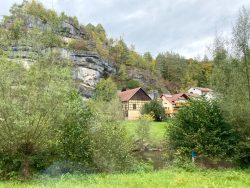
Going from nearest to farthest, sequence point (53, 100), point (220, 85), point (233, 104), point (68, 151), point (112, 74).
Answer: point (53, 100) → point (68, 151) → point (233, 104) → point (220, 85) → point (112, 74)

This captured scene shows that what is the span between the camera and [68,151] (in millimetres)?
15742

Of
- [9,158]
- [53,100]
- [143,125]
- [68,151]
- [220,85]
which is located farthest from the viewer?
[143,125]

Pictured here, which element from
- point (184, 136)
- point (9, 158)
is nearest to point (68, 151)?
point (9, 158)

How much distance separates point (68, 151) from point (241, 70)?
9.74 metres

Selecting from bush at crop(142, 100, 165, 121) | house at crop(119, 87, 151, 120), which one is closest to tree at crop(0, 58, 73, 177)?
bush at crop(142, 100, 165, 121)

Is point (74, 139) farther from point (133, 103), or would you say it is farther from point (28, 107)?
point (133, 103)

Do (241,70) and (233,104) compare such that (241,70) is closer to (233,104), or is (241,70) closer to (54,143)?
(233,104)

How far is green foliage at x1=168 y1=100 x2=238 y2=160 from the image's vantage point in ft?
58.7

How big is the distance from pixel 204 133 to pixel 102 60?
6769cm

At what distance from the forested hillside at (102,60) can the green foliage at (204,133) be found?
165ft

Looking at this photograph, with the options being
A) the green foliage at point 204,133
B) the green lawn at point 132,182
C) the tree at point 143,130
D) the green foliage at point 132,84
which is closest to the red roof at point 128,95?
the green foliage at point 132,84

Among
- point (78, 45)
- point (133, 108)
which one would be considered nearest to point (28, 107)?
point (133, 108)

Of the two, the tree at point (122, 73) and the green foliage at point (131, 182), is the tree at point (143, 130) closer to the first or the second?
the green foliage at point (131, 182)

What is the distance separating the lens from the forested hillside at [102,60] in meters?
77.1
